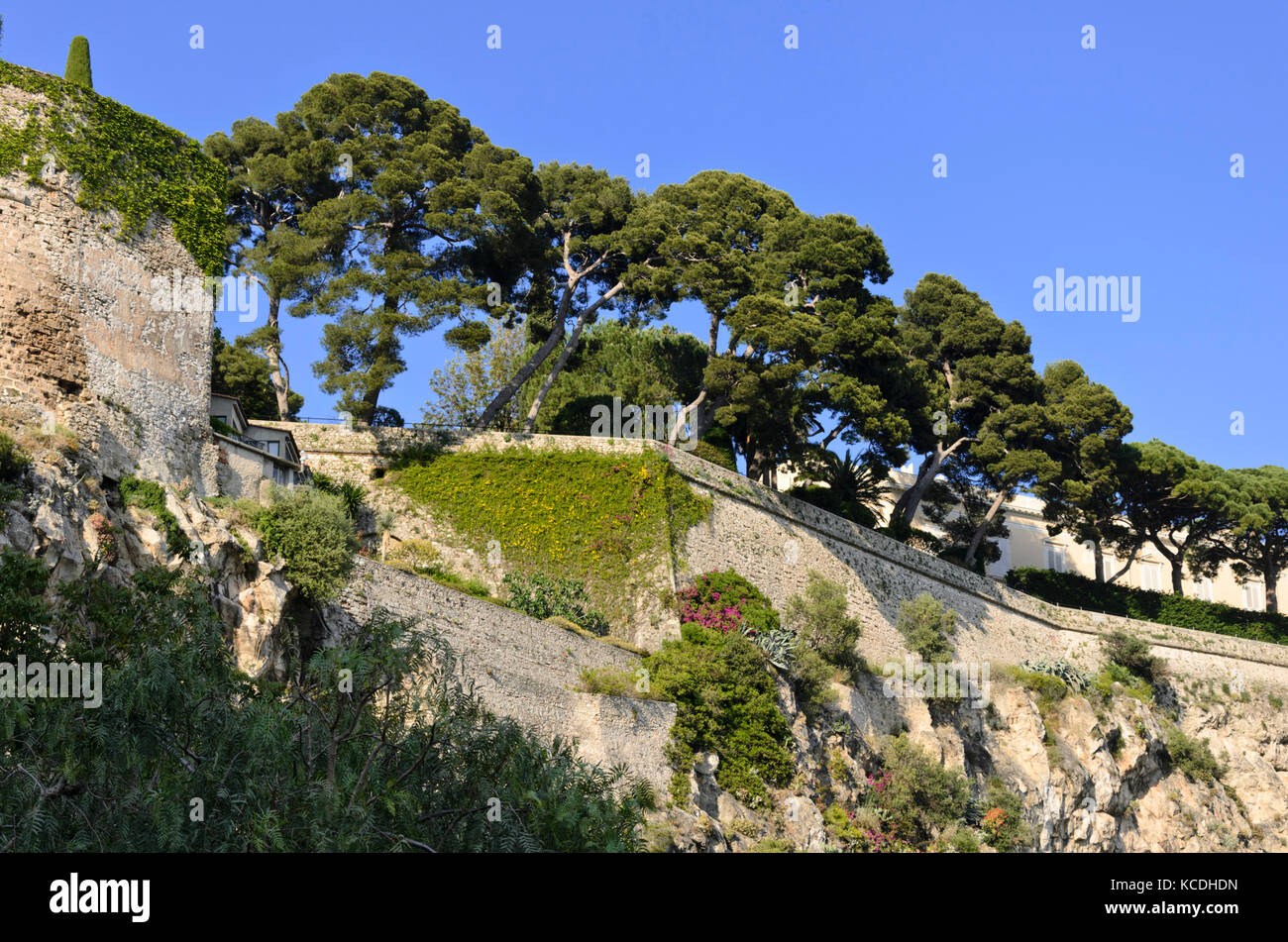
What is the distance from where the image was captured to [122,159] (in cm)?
2095

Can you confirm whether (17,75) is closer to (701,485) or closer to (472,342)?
(472,342)

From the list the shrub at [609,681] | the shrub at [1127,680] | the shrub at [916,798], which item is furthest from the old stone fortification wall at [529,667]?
the shrub at [1127,680]

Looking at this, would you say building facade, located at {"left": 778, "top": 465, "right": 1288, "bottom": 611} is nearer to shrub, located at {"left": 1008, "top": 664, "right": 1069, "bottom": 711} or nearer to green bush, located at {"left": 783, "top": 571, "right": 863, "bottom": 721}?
shrub, located at {"left": 1008, "top": 664, "right": 1069, "bottom": 711}

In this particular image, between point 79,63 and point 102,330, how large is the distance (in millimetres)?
4774

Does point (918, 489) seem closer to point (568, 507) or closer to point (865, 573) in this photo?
point (865, 573)

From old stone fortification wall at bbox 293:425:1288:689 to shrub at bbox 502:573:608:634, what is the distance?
223 cm

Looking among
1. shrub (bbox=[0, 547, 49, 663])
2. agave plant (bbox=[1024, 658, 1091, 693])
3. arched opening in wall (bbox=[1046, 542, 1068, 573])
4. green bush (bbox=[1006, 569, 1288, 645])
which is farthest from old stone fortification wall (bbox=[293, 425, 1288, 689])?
shrub (bbox=[0, 547, 49, 663])

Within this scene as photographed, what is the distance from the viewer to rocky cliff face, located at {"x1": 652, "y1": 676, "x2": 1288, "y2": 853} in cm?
2502

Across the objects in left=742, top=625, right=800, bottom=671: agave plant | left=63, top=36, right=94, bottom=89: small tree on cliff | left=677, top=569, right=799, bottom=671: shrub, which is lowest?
left=742, top=625, right=800, bottom=671: agave plant

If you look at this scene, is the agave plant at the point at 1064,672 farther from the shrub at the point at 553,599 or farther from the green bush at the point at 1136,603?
the shrub at the point at 553,599

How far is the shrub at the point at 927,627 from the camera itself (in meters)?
33.6

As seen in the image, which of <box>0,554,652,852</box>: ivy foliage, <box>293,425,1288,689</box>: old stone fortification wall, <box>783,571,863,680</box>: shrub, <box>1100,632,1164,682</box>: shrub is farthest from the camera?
<box>1100,632,1164,682</box>: shrub

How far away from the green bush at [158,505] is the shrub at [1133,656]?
3148 centimetres
